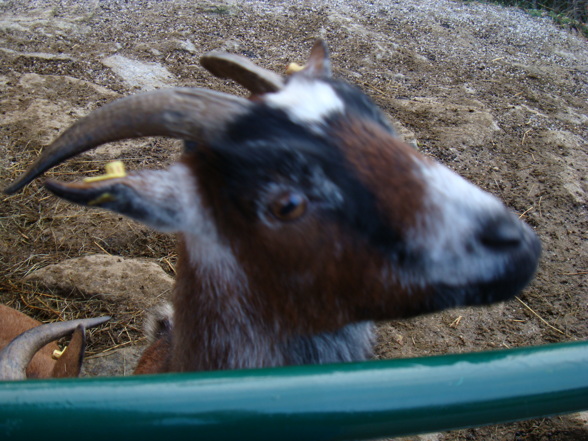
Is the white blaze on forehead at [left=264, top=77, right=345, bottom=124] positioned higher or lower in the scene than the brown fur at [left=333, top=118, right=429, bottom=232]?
higher

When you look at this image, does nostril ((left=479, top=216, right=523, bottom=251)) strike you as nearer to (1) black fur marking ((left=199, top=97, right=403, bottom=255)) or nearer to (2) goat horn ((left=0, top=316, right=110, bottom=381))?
(1) black fur marking ((left=199, top=97, right=403, bottom=255))

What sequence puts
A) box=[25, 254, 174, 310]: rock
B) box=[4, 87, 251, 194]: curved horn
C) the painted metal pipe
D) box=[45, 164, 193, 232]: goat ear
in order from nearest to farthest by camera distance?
the painted metal pipe < box=[45, 164, 193, 232]: goat ear < box=[4, 87, 251, 194]: curved horn < box=[25, 254, 174, 310]: rock

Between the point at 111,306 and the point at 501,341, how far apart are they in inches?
108

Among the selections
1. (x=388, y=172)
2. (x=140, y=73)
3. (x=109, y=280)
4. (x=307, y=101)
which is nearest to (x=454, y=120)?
(x=140, y=73)

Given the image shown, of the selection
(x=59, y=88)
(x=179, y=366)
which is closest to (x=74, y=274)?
(x=179, y=366)

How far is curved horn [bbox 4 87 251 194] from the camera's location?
1.60m

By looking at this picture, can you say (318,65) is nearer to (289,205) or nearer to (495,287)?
(289,205)

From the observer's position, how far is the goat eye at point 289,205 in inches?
61.2

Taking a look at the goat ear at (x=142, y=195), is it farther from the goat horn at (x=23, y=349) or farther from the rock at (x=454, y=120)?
the rock at (x=454, y=120)

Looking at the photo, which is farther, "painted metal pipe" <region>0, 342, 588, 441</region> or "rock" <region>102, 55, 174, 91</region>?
"rock" <region>102, 55, 174, 91</region>

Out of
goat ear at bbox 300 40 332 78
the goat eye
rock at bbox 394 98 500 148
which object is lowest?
rock at bbox 394 98 500 148

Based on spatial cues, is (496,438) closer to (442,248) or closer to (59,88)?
(442,248)

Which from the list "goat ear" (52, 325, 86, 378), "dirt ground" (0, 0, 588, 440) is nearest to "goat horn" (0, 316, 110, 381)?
"goat ear" (52, 325, 86, 378)

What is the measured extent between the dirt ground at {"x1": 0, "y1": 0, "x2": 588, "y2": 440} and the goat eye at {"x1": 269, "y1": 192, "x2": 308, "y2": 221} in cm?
208
